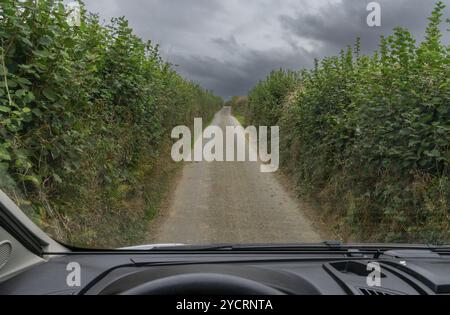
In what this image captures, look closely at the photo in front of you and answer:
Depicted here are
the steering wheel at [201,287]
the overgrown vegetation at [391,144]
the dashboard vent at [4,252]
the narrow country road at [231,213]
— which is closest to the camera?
the steering wheel at [201,287]

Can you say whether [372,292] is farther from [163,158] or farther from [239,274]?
[163,158]

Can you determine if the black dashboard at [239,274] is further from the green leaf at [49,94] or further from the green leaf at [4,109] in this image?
the green leaf at [49,94]

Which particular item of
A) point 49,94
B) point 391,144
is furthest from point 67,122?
point 391,144

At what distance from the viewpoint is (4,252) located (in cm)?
196

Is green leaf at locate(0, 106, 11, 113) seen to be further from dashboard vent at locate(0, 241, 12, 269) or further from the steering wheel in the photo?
the steering wheel

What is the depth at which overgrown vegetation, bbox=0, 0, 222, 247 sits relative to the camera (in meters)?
3.82

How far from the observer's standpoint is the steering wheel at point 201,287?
162cm

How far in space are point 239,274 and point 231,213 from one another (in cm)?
711

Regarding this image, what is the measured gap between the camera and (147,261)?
205 cm

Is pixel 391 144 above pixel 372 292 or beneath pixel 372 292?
above

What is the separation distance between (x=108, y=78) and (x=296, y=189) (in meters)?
5.86

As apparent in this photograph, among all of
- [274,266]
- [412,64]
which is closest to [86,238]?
[274,266]

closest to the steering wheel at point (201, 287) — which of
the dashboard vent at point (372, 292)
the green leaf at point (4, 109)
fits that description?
the dashboard vent at point (372, 292)

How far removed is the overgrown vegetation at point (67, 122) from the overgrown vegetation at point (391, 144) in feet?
12.0
